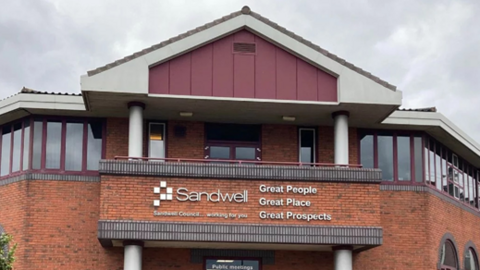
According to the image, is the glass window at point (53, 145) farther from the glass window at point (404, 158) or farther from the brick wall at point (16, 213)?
the glass window at point (404, 158)

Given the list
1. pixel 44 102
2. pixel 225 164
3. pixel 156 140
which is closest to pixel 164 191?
pixel 225 164

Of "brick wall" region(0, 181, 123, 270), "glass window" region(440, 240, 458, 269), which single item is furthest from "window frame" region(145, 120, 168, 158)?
"glass window" region(440, 240, 458, 269)

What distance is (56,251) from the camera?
23.0m

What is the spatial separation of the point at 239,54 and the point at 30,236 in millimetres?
7986

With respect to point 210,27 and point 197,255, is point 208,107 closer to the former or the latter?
point 210,27

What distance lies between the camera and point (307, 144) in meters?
25.2

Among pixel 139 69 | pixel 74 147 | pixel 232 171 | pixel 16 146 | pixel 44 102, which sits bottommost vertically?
pixel 232 171

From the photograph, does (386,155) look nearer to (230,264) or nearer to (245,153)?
(245,153)

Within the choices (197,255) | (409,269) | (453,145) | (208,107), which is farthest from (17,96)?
(453,145)

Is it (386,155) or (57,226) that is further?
(386,155)

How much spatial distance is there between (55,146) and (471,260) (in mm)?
15263

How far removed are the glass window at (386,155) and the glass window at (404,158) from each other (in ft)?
0.87

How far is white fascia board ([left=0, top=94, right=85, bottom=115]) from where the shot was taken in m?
23.3

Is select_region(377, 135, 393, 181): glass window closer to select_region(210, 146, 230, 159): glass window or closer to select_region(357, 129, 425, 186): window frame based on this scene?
select_region(357, 129, 425, 186): window frame
